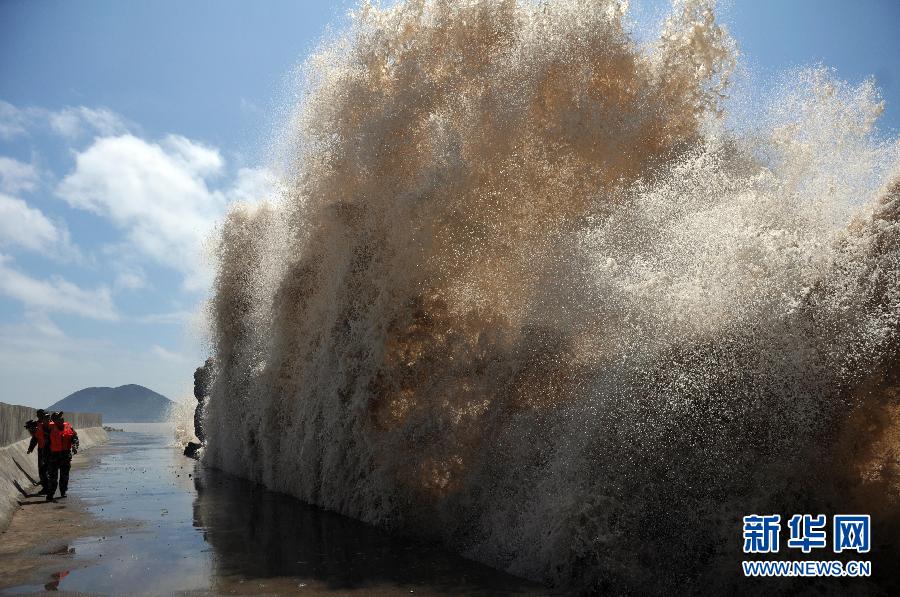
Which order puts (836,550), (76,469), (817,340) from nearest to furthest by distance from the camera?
(836,550), (817,340), (76,469)

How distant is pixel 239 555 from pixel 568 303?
440 centimetres

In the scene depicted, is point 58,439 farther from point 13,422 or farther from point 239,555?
point 239,555

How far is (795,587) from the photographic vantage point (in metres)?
4.80

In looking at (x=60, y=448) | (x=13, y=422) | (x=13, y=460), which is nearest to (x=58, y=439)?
(x=60, y=448)

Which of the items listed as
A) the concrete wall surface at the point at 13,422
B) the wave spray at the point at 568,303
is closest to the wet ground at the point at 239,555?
the wave spray at the point at 568,303

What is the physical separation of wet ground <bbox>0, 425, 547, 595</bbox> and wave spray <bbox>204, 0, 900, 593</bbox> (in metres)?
0.54

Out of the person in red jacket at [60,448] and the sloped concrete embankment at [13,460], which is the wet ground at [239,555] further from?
the person in red jacket at [60,448]

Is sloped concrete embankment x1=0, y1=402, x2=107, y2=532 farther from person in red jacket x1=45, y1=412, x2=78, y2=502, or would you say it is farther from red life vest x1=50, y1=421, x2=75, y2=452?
red life vest x1=50, y1=421, x2=75, y2=452

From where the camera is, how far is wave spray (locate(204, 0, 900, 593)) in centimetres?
521

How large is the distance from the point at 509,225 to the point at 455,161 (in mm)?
1062

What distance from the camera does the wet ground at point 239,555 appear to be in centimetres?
616

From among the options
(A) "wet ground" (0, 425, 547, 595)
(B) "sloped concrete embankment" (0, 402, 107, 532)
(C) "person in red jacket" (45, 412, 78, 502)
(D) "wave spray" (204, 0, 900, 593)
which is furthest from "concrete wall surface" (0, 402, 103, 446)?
(D) "wave spray" (204, 0, 900, 593)

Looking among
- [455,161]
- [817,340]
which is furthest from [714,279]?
[455,161]

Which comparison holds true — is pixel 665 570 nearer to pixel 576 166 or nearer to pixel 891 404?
pixel 891 404
